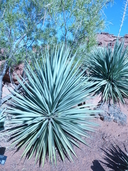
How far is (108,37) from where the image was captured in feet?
52.4

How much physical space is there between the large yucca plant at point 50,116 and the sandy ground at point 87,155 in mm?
172

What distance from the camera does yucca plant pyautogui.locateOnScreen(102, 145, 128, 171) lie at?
11.2 feet

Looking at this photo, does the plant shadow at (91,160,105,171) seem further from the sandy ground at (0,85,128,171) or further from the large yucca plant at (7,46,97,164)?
the large yucca plant at (7,46,97,164)

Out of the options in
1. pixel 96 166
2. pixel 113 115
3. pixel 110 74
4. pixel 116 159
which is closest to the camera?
pixel 96 166

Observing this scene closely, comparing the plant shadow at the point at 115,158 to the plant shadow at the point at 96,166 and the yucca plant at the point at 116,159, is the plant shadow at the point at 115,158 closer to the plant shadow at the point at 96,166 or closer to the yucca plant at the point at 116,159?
the yucca plant at the point at 116,159

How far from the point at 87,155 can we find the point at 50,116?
53.0 inches

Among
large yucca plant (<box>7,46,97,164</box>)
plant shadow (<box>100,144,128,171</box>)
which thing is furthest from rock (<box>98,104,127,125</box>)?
large yucca plant (<box>7,46,97,164</box>)

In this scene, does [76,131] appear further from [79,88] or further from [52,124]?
[79,88]

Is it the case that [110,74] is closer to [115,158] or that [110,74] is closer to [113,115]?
[113,115]

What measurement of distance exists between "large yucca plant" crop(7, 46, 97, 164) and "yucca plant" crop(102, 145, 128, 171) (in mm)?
794

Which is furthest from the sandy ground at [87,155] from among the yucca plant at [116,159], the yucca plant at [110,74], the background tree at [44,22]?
the background tree at [44,22]

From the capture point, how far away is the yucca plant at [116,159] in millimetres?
3410

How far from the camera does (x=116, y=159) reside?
3.72 meters

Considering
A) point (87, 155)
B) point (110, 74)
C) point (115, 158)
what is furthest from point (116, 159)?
point (110, 74)
